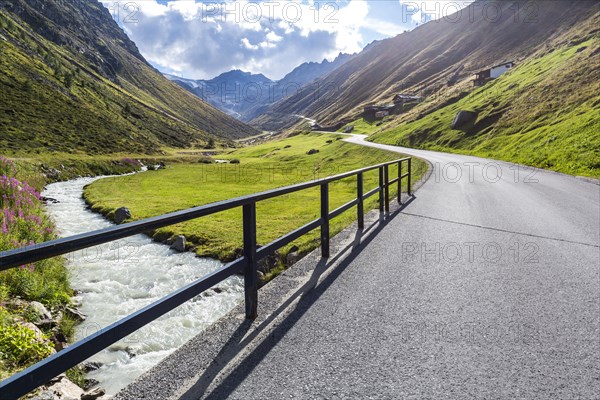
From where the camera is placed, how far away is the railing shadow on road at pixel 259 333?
3.27 m

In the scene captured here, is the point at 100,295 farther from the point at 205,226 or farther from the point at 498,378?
the point at 498,378

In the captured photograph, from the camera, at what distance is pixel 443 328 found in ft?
14.9

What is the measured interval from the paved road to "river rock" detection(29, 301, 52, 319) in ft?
19.6

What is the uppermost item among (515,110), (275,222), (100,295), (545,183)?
(515,110)

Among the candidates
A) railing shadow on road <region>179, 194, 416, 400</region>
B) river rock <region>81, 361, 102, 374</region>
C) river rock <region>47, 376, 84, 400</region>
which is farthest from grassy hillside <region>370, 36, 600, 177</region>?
river rock <region>47, 376, 84, 400</region>

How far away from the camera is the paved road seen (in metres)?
3.43

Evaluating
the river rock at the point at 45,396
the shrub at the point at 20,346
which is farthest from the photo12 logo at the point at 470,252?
the shrub at the point at 20,346

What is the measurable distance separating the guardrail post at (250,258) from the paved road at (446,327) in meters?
0.47

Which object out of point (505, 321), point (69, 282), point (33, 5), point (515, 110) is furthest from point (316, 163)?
point (33, 5)

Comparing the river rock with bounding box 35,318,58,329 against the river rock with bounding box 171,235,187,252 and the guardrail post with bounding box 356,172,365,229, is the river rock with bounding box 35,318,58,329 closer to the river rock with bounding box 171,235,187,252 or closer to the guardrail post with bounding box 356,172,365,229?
the guardrail post with bounding box 356,172,365,229

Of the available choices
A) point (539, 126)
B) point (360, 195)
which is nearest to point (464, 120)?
point (539, 126)

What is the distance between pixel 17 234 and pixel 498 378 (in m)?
12.7

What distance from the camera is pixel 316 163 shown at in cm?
5962

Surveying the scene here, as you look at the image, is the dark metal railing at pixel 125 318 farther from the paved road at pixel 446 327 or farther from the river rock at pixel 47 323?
the river rock at pixel 47 323
